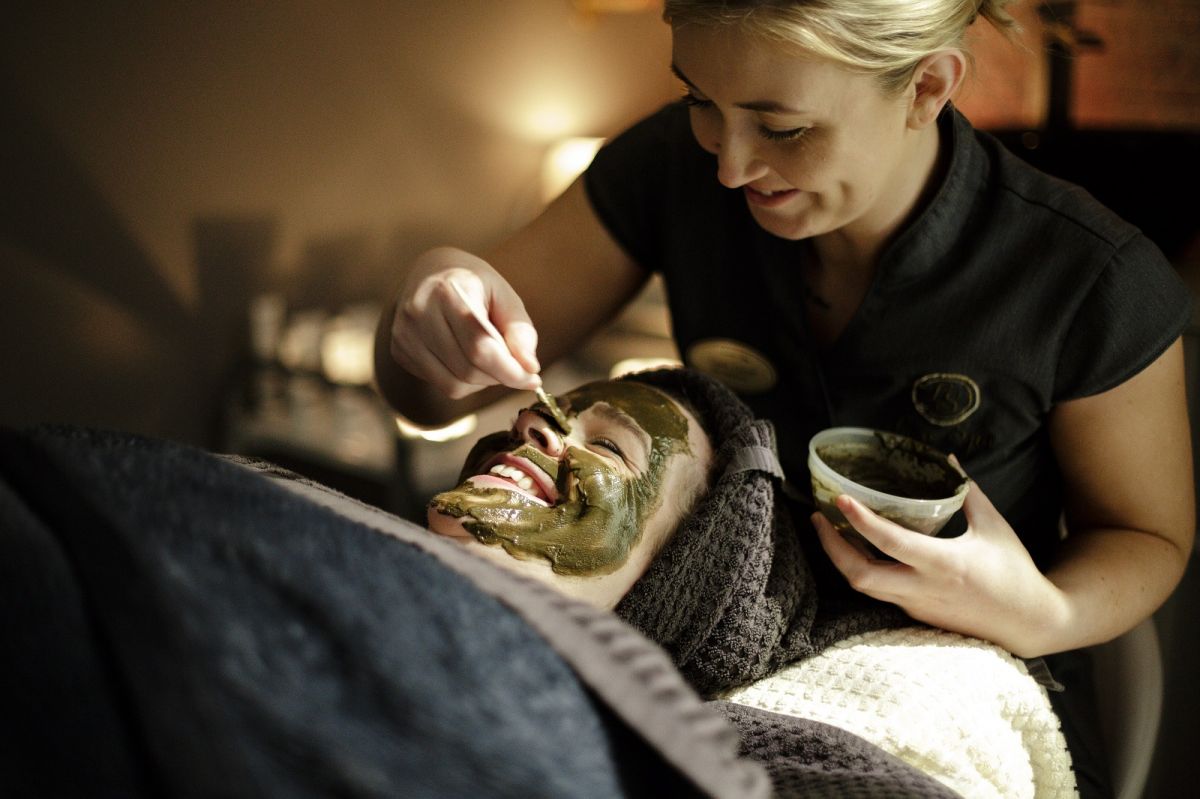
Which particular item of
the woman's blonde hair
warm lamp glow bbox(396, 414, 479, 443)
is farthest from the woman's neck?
warm lamp glow bbox(396, 414, 479, 443)

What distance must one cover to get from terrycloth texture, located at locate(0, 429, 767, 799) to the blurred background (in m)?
1.26

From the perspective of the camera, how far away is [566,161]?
283 cm

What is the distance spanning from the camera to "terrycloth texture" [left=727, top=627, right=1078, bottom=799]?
798 millimetres

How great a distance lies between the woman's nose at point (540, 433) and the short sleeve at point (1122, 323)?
52 cm

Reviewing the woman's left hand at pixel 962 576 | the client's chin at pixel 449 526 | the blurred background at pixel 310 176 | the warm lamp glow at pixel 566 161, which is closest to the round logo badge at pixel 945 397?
the woman's left hand at pixel 962 576

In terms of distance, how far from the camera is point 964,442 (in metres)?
1.03

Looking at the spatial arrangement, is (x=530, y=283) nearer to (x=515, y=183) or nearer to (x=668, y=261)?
(x=668, y=261)

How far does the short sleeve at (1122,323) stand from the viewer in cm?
94

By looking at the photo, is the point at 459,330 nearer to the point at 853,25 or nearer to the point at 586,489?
the point at 586,489

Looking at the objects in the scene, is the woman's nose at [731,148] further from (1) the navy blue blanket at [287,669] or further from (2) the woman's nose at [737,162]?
(1) the navy blue blanket at [287,669]

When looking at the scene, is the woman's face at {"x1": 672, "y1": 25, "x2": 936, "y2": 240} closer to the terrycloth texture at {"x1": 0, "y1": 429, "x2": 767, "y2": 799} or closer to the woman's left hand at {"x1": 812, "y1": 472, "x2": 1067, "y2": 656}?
the woman's left hand at {"x1": 812, "y1": 472, "x2": 1067, "y2": 656}

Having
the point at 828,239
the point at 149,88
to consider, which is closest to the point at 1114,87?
the point at 828,239

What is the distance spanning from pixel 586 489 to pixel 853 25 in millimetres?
469

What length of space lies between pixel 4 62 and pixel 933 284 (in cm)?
173
